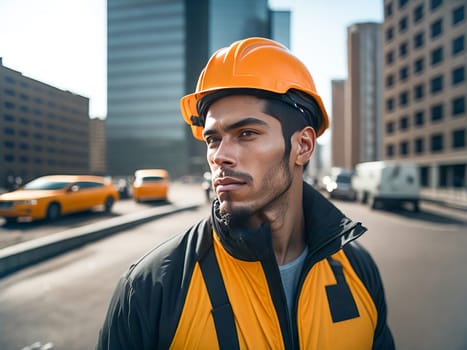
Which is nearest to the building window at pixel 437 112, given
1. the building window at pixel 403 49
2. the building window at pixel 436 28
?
the building window at pixel 436 28

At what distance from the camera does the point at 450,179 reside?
26.5 meters

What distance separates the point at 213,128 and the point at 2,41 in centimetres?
98

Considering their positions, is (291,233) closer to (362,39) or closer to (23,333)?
(23,333)

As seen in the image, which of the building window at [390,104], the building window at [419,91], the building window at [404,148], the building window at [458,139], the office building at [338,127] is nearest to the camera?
the building window at [458,139]

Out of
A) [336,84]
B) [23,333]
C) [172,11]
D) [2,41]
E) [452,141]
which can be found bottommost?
[23,333]

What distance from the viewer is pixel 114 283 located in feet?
10.5

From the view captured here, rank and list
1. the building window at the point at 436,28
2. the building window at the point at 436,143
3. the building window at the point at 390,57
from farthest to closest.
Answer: the building window at the point at 390,57
the building window at the point at 436,143
the building window at the point at 436,28

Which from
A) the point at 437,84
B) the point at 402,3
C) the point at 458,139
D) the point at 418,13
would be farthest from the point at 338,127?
the point at 458,139

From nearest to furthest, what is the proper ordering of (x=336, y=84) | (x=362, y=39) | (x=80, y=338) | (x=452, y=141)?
(x=80, y=338) < (x=452, y=141) < (x=362, y=39) < (x=336, y=84)

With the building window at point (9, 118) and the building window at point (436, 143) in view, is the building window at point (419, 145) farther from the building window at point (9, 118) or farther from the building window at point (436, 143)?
the building window at point (9, 118)

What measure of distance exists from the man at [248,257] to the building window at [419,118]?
36.0 m

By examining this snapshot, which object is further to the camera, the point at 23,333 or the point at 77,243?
the point at 77,243

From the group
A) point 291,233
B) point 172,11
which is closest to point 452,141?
point 291,233

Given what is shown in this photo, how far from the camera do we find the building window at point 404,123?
1244 inches
